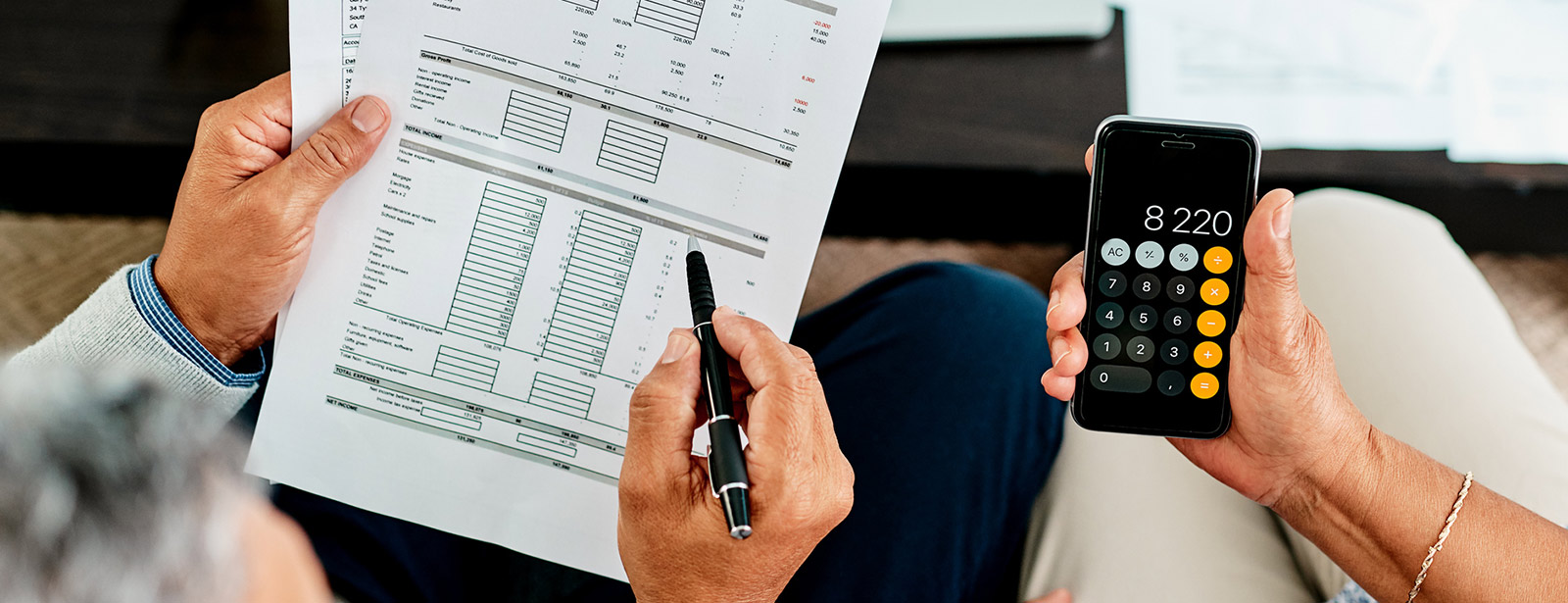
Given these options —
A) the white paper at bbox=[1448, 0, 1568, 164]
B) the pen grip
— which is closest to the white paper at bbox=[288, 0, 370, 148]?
the pen grip

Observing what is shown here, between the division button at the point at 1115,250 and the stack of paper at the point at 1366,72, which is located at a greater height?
the stack of paper at the point at 1366,72

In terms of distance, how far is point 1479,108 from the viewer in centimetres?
77

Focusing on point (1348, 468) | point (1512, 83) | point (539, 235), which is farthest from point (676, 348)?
point (1512, 83)

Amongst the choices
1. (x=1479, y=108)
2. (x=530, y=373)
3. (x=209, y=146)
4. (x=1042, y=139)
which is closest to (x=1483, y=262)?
(x=1479, y=108)

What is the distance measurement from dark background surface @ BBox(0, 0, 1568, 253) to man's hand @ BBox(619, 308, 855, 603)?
36 cm

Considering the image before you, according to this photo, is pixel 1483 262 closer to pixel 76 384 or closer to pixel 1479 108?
pixel 1479 108

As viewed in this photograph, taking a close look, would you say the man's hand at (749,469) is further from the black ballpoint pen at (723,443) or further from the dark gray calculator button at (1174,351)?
the dark gray calculator button at (1174,351)

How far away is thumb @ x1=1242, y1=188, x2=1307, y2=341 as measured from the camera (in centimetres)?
46

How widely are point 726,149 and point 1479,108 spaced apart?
0.68 metres

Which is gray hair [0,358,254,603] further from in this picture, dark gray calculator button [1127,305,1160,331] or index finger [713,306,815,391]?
dark gray calculator button [1127,305,1160,331]

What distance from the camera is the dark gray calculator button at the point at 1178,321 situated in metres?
0.51

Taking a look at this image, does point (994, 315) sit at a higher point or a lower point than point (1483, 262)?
lower

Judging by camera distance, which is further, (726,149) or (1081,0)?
(1081,0)

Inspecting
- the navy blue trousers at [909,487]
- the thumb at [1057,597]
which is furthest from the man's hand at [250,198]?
the thumb at [1057,597]
